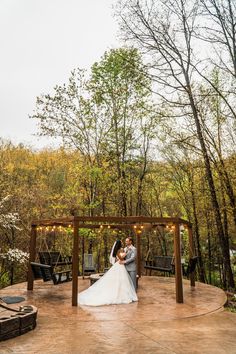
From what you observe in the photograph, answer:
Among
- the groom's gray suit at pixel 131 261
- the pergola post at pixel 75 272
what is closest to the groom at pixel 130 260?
the groom's gray suit at pixel 131 261

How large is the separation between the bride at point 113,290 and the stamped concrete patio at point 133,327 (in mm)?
291

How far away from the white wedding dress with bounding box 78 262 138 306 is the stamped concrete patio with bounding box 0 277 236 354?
0.95 ft

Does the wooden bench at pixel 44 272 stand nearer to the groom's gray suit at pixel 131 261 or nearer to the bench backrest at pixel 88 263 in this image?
the groom's gray suit at pixel 131 261

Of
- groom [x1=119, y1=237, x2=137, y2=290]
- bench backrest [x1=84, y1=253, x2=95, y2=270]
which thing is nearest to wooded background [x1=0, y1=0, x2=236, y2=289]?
bench backrest [x1=84, y1=253, x2=95, y2=270]

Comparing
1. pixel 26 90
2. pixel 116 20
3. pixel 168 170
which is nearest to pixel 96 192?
pixel 168 170

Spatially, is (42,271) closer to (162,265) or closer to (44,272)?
(44,272)

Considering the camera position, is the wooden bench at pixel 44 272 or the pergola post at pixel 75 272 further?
the wooden bench at pixel 44 272

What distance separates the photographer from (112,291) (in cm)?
671

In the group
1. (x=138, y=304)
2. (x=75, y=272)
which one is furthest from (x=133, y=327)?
(x=75, y=272)

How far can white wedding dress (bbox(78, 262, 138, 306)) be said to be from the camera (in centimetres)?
647

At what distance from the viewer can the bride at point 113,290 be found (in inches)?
255

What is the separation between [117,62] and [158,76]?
13.4ft

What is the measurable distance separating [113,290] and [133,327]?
2.19 m

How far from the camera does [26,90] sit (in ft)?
303
